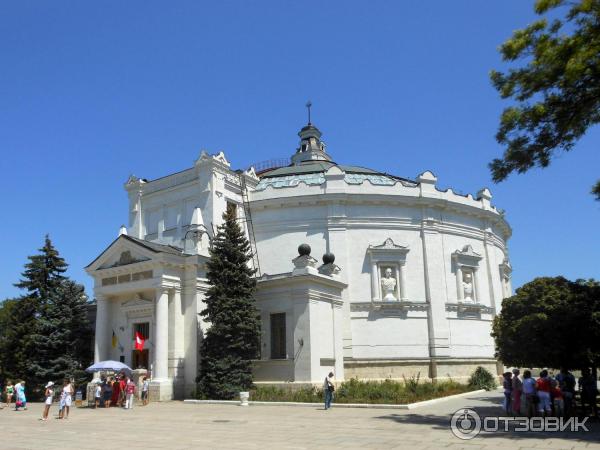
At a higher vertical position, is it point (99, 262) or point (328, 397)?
point (99, 262)

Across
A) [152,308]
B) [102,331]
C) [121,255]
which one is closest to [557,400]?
[152,308]

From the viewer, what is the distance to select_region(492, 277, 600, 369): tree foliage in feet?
62.1

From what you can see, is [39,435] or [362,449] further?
[39,435]

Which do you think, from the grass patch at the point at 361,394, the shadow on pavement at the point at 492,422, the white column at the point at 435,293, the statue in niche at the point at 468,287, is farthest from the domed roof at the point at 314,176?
the shadow on pavement at the point at 492,422

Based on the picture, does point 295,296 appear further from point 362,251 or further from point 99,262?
point 99,262

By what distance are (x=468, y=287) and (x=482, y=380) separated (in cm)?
687

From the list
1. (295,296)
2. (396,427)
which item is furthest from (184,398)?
(396,427)

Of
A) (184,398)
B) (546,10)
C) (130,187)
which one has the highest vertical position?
(130,187)

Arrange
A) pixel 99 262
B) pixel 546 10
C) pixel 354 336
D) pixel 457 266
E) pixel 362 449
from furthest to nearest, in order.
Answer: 1. pixel 457 266
2. pixel 354 336
3. pixel 99 262
4. pixel 546 10
5. pixel 362 449

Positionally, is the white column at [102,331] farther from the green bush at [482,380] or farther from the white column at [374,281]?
the green bush at [482,380]

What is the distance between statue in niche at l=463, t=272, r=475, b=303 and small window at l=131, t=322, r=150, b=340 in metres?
21.0

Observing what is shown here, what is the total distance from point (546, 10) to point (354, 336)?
23051 mm

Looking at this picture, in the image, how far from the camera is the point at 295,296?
28.9 m

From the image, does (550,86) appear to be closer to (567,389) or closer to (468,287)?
(567,389)
